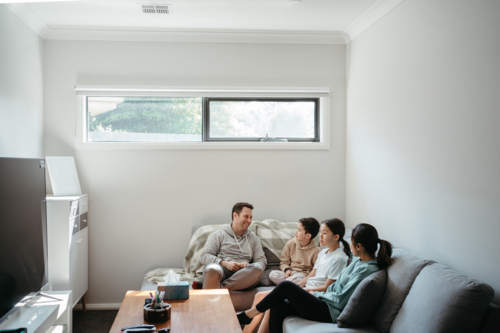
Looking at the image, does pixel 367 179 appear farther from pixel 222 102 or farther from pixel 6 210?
pixel 6 210

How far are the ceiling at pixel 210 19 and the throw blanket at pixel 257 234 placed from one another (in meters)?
1.80

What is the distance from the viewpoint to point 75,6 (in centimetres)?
313

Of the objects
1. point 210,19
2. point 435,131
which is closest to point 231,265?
point 435,131

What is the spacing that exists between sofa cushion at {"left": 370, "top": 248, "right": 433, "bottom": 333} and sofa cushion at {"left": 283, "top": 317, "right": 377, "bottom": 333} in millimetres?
78

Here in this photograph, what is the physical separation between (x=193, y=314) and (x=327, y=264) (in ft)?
3.32

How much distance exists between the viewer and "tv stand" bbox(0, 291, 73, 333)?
78.9 inches

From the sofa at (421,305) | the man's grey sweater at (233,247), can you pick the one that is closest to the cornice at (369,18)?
the sofa at (421,305)

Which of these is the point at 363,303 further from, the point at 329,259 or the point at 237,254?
the point at 237,254

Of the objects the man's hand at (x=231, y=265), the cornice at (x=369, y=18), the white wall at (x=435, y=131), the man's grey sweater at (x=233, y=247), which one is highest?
the cornice at (x=369, y=18)

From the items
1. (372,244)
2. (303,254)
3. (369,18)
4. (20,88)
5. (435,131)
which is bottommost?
(303,254)

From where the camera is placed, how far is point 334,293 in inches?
95.7

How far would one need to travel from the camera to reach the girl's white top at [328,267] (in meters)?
2.68

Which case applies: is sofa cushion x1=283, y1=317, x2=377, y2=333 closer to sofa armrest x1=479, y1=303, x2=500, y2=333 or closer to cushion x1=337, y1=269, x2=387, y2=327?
cushion x1=337, y1=269, x2=387, y2=327

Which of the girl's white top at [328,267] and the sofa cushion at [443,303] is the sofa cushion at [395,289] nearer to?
the sofa cushion at [443,303]
